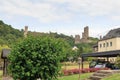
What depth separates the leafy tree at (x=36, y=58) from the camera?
56.9 feet

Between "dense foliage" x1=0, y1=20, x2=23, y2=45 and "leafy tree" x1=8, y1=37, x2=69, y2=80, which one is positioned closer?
"leafy tree" x1=8, y1=37, x2=69, y2=80

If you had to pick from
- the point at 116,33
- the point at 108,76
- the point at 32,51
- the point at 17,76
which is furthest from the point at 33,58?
the point at 116,33

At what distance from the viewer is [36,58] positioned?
17375 millimetres

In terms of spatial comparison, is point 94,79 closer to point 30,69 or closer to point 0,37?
point 30,69

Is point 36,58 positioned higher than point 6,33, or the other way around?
point 6,33

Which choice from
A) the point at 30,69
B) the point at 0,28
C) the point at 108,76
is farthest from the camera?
the point at 0,28

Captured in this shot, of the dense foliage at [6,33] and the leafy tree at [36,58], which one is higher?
the dense foliage at [6,33]

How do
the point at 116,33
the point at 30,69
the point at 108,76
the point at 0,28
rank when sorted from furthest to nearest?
the point at 0,28 → the point at 116,33 → the point at 108,76 → the point at 30,69

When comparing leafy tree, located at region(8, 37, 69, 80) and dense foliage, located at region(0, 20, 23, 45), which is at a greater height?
dense foliage, located at region(0, 20, 23, 45)

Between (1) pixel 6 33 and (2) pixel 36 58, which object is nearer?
(2) pixel 36 58

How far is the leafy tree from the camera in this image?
17.3 m

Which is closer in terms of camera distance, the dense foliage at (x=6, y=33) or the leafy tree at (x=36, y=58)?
the leafy tree at (x=36, y=58)

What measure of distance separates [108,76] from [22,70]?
9933mm

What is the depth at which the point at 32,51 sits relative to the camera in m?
17.6
